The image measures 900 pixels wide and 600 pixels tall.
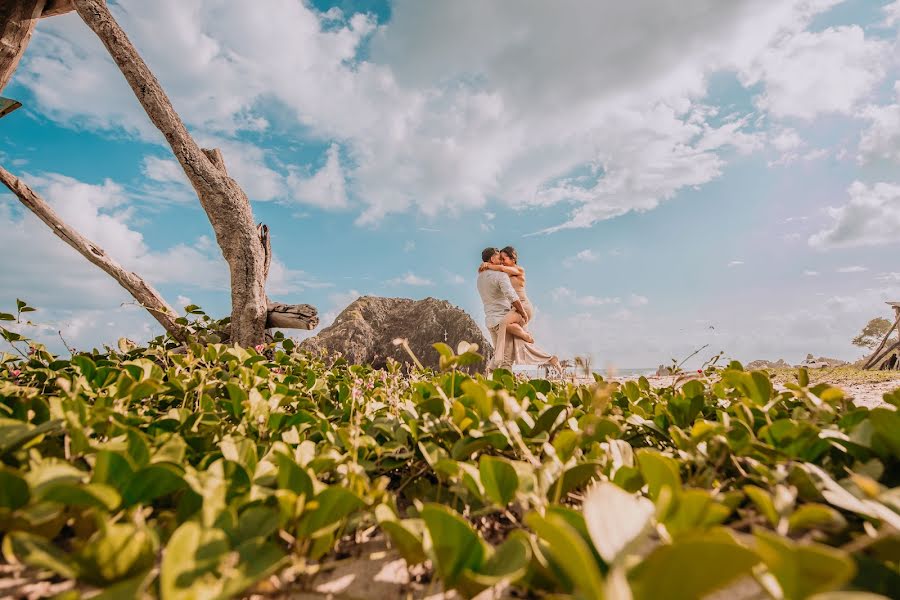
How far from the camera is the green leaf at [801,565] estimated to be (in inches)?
16.3

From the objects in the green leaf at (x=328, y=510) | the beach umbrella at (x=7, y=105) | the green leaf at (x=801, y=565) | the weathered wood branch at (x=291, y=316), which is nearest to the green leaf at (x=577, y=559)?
the green leaf at (x=801, y=565)

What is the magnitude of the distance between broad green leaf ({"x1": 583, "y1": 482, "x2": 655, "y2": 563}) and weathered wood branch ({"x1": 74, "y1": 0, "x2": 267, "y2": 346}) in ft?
16.7

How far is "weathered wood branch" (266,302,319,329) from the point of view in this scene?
525 cm

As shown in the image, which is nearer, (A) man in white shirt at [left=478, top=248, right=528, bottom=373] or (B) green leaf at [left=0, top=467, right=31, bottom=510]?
(B) green leaf at [left=0, top=467, right=31, bottom=510]

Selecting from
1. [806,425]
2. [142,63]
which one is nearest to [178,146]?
[142,63]

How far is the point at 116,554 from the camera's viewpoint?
2.02 feet

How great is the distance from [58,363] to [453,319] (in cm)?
789

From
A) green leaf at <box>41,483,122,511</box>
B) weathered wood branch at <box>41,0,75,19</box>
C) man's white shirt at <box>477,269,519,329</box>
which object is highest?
weathered wood branch at <box>41,0,75,19</box>

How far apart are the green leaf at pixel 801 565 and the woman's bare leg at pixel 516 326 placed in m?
7.62

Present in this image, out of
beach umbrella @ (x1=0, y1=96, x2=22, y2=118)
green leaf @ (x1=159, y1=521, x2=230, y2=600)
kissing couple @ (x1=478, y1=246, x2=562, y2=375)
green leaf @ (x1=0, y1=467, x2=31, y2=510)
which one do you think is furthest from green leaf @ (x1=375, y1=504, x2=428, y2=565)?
kissing couple @ (x1=478, y1=246, x2=562, y2=375)

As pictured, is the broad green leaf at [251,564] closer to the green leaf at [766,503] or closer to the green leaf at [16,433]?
the green leaf at [16,433]

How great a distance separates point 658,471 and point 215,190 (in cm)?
533

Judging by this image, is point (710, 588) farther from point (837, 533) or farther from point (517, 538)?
point (837, 533)

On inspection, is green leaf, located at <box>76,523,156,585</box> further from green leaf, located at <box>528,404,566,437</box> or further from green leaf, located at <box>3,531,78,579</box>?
green leaf, located at <box>528,404,566,437</box>
